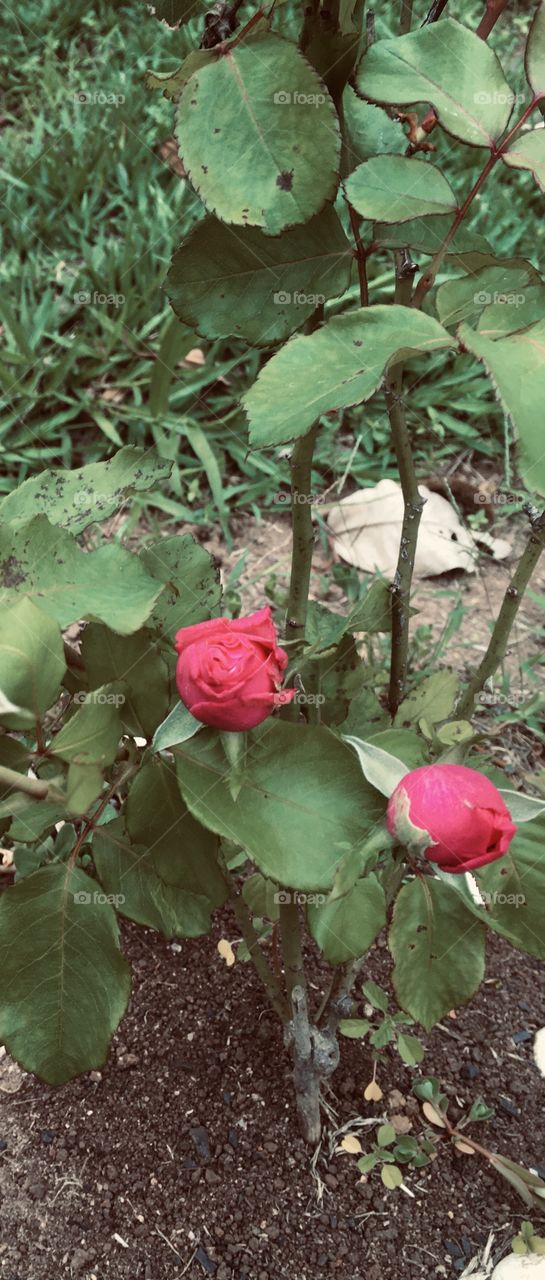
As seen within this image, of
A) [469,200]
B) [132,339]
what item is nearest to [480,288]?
[469,200]

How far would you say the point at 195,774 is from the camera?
62cm

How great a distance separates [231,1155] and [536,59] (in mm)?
962

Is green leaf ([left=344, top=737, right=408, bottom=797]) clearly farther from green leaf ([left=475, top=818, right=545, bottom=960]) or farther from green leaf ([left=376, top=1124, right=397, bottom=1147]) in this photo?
green leaf ([left=376, top=1124, right=397, bottom=1147])

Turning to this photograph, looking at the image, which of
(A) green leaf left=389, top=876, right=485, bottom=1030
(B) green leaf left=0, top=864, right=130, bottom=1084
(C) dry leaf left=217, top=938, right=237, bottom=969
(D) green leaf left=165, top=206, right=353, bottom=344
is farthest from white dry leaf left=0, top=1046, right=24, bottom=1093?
(D) green leaf left=165, top=206, right=353, bottom=344

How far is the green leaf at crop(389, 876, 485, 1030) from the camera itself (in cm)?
71

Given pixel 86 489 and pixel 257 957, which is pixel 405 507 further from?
pixel 257 957

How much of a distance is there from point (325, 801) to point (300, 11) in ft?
1.67

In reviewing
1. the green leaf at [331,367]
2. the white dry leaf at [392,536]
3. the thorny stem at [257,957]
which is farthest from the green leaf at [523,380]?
the white dry leaf at [392,536]

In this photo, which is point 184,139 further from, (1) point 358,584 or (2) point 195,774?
(1) point 358,584

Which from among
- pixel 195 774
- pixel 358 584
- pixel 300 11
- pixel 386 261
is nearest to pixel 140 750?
pixel 195 774

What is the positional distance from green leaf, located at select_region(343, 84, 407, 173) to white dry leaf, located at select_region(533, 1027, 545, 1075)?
92 centimetres

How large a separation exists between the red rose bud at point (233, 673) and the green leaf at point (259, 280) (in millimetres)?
209

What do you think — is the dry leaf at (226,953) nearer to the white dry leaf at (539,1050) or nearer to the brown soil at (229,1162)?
the brown soil at (229,1162)

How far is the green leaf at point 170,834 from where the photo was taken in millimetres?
668
